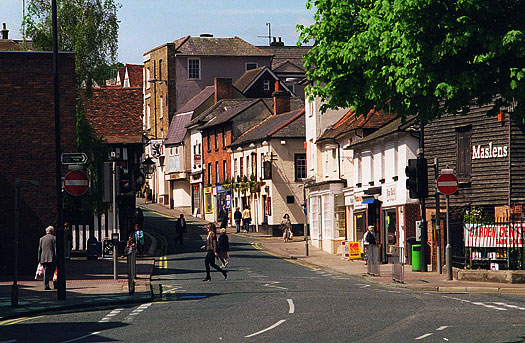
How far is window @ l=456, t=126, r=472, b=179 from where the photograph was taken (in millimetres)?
37188

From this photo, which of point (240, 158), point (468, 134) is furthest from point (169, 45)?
point (468, 134)

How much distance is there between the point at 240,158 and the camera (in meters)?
80.8

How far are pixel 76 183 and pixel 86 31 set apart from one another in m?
30.9

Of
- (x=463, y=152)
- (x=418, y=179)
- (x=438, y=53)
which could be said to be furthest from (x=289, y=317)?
(x=463, y=152)

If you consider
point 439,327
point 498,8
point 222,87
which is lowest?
point 439,327

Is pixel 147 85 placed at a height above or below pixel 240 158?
above

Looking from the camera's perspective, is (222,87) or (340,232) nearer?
(340,232)

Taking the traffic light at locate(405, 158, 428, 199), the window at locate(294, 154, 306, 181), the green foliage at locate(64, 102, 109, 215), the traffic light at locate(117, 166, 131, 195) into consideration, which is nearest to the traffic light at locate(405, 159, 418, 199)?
the traffic light at locate(405, 158, 428, 199)

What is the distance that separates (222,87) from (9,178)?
209ft

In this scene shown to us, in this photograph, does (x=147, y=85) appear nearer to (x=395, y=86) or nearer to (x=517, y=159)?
(x=517, y=159)

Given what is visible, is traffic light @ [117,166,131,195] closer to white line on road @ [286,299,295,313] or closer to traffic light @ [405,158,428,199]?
white line on road @ [286,299,295,313]

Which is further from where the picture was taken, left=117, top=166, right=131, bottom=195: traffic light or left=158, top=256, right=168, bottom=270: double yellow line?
left=158, top=256, right=168, bottom=270: double yellow line

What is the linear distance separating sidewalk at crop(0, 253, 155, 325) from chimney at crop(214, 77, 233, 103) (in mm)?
59100

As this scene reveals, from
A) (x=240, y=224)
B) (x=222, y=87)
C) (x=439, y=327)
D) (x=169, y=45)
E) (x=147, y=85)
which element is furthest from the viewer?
(x=147, y=85)
